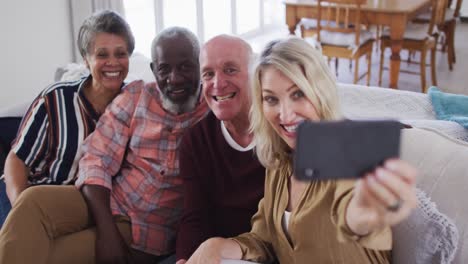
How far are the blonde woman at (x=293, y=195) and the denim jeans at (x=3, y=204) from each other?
93 centimetres

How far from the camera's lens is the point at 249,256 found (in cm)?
127

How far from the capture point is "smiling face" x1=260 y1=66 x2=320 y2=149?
3.61ft

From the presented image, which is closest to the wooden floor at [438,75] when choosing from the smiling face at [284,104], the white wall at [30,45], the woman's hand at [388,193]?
the white wall at [30,45]

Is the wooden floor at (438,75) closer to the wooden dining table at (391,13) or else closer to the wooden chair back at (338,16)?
the wooden dining table at (391,13)

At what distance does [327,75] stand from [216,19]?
14.4ft

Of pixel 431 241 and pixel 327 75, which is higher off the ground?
pixel 327 75

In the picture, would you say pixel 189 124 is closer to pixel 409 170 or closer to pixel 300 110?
pixel 300 110

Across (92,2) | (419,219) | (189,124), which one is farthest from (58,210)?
(92,2)

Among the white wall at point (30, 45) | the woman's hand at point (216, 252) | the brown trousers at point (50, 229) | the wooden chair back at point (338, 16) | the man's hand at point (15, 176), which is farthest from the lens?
the wooden chair back at point (338, 16)

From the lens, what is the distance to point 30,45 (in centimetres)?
325

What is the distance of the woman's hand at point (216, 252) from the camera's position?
1.24 m

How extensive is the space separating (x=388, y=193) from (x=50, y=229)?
1164 millimetres

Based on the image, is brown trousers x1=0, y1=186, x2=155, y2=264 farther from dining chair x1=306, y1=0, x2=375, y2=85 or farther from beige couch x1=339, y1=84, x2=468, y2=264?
dining chair x1=306, y1=0, x2=375, y2=85

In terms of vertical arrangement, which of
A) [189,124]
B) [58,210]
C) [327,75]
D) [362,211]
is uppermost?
[327,75]
